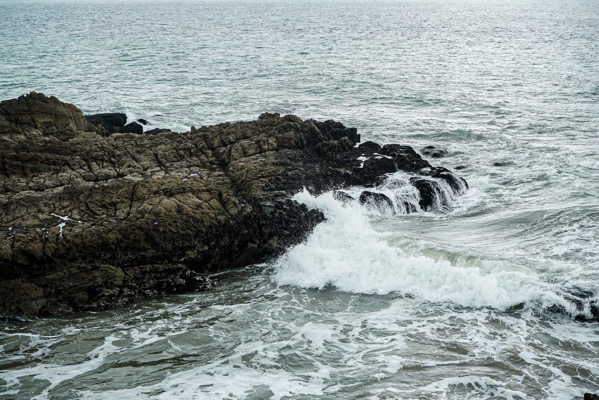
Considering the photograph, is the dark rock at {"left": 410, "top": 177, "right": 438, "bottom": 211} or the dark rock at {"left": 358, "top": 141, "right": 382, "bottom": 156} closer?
the dark rock at {"left": 410, "top": 177, "right": 438, "bottom": 211}

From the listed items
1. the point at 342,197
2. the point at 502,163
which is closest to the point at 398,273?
the point at 342,197

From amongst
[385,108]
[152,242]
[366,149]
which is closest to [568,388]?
[152,242]

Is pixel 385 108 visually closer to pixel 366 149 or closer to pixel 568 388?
pixel 366 149

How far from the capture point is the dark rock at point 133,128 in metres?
29.3

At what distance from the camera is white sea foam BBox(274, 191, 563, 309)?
1597 cm

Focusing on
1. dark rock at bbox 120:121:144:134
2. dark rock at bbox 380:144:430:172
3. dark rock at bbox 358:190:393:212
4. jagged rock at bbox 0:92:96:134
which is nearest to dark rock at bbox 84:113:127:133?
dark rock at bbox 120:121:144:134

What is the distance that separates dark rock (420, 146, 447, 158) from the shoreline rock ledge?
3919mm

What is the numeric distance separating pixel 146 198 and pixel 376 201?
25.8 feet

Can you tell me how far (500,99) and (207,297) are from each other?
30614 millimetres

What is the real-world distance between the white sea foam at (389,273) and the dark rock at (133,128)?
13.2 metres

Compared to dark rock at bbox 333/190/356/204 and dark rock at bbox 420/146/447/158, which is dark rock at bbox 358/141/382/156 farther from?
dark rock at bbox 333/190/356/204

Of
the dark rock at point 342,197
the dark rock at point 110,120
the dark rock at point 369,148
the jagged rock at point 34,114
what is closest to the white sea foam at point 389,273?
the dark rock at point 342,197

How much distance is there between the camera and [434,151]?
93.5 feet

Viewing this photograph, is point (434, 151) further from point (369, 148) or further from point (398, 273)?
point (398, 273)
